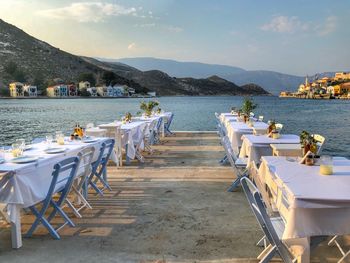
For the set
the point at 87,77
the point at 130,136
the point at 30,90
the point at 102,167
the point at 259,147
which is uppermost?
the point at 87,77

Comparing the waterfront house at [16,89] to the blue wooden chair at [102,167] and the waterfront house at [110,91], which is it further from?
the blue wooden chair at [102,167]

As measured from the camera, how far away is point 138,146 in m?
8.84

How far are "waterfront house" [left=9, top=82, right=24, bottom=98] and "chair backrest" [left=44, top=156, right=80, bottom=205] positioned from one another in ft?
411

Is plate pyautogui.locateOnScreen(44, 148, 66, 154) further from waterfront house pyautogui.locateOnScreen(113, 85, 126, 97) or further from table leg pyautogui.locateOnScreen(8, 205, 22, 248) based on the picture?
waterfront house pyautogui.locateOnScreen(113, 85, 126, 97)

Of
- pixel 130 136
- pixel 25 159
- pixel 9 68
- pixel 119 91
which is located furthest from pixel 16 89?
pixel 25 159

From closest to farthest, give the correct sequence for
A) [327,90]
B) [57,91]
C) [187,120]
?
[187,120] → [57,91] → [327,90]

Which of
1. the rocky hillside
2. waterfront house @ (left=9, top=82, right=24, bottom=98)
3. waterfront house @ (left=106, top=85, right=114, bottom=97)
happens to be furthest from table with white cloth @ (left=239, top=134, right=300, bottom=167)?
waterfront house @ (left=106, top=85, right=114, bottom=97)

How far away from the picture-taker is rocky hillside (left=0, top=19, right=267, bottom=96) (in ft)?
415

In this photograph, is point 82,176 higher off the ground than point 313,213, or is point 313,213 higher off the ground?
point 313,213

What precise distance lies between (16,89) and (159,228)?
128765 millimetres

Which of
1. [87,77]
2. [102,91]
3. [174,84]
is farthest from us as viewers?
[174,84]

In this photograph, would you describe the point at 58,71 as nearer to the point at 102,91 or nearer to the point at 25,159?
the point at 102,91

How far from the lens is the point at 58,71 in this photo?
458 ft

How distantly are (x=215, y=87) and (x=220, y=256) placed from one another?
16241 cm
